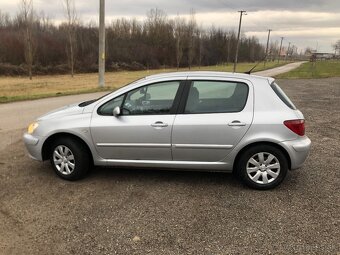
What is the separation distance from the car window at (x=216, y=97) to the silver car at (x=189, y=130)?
0.04ft

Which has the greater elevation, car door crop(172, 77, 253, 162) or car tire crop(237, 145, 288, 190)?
car door crop(172, 77, 253, 162)

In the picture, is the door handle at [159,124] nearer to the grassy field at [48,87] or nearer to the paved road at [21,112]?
the paved road at [21,112]

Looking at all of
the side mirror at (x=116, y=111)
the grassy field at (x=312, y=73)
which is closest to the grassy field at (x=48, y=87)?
the side mirror at (x=116, y=111)

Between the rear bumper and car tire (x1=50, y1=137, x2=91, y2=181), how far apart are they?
2625mm

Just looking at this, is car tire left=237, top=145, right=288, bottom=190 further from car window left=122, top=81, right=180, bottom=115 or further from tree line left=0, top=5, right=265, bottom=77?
tree line left=0, top=5, right=265, bottom=77

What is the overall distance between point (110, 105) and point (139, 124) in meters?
0.52

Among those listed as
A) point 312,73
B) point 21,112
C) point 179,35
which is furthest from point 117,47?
point 21,112

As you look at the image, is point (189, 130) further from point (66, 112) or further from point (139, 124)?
point (66, 112)

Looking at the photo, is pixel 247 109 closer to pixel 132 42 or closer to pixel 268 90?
pixel 268 90

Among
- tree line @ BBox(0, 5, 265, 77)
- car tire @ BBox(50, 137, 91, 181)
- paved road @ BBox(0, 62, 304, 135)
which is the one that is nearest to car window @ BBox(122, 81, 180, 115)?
car tire @ BBox(50, 137, 91, 181)

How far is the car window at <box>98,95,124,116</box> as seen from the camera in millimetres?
4773

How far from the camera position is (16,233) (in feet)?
11.4

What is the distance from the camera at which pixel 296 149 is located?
448 cm

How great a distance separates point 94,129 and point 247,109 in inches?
79.8
